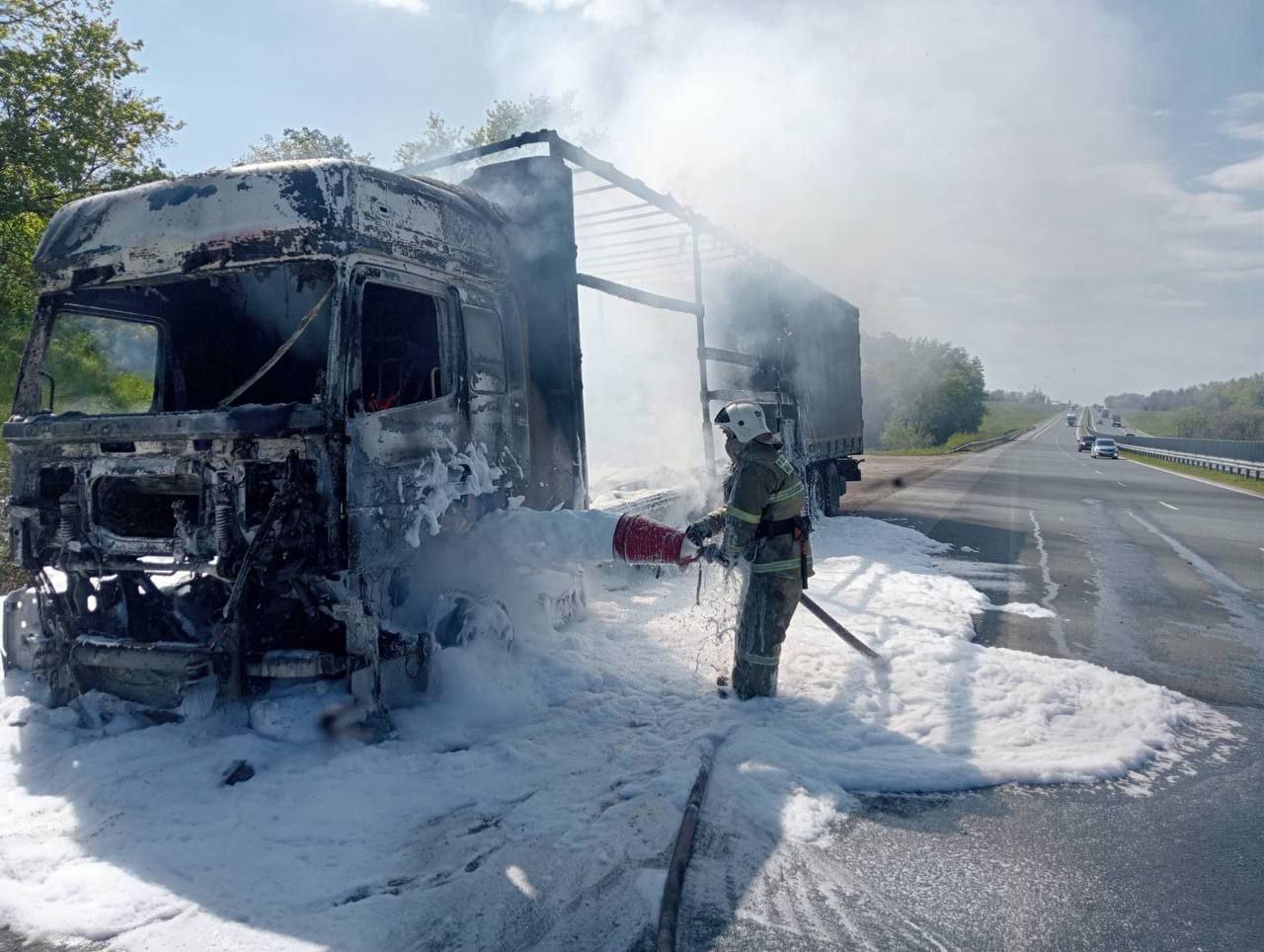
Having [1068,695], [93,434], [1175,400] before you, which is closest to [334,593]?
[93,434]

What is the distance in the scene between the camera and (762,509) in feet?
15.3

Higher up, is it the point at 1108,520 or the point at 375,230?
the point at 375,230

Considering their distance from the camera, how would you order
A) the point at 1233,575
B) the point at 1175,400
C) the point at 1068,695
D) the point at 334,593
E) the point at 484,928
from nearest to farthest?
the point at 484,928
the point at 334,593
the point at 1068,695
the point at 1233,575
the point at 1175,400

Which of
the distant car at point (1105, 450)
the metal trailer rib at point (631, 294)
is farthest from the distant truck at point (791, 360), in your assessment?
the distant car at point (1105, 450)

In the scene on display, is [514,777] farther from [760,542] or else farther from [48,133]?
[48,133]

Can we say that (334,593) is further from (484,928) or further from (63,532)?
(484,928)

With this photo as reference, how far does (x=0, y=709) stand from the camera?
4.32 metres

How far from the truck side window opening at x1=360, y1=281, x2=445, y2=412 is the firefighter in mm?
1778

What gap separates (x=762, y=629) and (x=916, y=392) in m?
73.9

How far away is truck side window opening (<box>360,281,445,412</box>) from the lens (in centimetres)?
471

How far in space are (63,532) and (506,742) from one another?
248cm

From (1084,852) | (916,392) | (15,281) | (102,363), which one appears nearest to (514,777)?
(1084,852)

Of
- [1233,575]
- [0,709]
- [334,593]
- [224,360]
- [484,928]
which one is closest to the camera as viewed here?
[484,928]

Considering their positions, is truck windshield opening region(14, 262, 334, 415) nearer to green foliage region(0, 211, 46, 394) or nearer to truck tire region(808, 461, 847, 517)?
green foliage region(0, 211, 46, 394)
